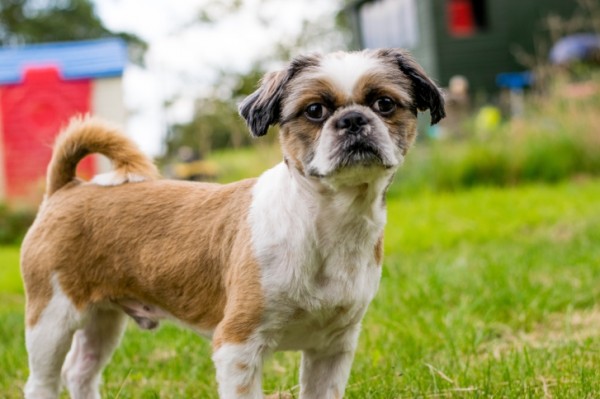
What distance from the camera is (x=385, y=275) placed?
19.9ft

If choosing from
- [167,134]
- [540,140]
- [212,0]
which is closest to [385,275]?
[540,140]

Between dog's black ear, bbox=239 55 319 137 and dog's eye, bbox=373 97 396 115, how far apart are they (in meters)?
0.29

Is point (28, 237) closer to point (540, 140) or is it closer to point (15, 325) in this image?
point (15, 325)

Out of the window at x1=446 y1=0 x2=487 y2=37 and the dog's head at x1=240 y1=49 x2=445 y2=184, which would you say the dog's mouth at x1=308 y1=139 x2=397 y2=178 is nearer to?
the dog's head at x1=240 y1=49 x2=445 y2=184

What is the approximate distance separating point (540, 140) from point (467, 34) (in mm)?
10795

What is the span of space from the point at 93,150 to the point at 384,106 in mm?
1668

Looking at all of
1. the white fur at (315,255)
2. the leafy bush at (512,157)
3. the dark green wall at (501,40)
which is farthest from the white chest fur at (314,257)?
the dark green wall at (501,40)

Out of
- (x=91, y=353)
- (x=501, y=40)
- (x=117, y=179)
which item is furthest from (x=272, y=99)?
(x=501, y=40)

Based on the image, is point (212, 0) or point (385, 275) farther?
point (212, 0)

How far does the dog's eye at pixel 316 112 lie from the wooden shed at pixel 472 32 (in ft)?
62.1

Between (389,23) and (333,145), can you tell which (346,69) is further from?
(389,23)

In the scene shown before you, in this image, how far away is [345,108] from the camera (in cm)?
289

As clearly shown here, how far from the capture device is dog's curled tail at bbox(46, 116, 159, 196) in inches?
153

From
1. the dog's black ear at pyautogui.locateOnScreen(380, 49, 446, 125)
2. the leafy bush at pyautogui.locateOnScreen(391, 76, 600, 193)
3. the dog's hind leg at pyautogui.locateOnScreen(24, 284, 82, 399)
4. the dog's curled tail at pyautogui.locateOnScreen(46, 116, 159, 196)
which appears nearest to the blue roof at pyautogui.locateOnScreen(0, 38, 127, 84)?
the leafy bush at pyautogui.locateOnScreen(391, 76, 600, 193)
